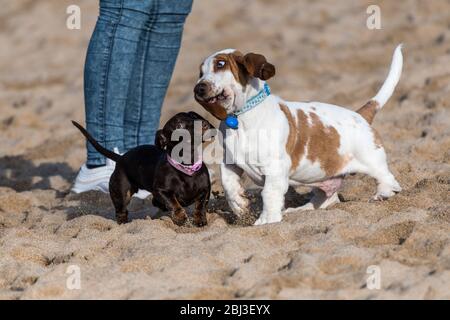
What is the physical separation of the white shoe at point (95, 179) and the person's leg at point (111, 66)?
0.17 feet

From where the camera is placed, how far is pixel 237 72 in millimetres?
4527

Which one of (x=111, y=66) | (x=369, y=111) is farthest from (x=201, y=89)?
(x=111, y=66)

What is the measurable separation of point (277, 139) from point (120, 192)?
0.97 meters

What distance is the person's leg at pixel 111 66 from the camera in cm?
563

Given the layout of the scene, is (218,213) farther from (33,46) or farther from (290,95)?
(33,46)

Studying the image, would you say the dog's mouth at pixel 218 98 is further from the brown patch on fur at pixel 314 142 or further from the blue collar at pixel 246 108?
the brown patch on fur at pixel 314 142

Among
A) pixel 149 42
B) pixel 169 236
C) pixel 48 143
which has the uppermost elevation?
pixel 149 42

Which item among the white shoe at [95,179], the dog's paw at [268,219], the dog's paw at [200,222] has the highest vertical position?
the dog's paw at [268,219]

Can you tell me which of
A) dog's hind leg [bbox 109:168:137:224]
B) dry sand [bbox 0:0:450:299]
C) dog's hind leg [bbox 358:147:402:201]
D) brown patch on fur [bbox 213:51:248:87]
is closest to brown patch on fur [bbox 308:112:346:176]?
dog's hind leg [bbox 358:147:402:201]

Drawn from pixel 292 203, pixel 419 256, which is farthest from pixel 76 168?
pixel 419 256

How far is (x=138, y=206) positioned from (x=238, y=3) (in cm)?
707

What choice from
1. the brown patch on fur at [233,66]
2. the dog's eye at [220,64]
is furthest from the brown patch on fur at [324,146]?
the dog's eye at [220,64]

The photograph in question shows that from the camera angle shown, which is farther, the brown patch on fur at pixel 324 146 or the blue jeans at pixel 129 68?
the blue jeans at pixel 129 68

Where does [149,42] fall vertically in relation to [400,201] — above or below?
above
